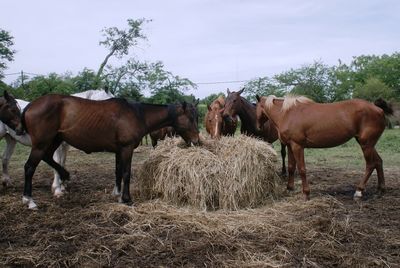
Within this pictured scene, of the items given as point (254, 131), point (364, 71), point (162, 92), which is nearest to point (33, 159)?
point (254, 131)

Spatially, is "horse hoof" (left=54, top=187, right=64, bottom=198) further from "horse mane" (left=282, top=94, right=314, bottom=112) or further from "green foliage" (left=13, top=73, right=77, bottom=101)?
"green foliage" (left=13, top=73, right=77, bottom=101)

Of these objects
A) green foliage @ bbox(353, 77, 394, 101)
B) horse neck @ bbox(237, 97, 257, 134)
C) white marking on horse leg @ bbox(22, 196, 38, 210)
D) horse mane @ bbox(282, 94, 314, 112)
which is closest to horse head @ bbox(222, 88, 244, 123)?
horse neck @ bbox(237, 97, 257, 134)

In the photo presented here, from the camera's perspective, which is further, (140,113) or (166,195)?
(140,113)

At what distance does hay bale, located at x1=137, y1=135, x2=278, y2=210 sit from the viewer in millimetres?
5980

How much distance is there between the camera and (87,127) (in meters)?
6.25

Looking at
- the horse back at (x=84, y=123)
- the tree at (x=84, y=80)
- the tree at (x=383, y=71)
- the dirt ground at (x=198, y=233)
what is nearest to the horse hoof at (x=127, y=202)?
the dirt ground at (x=198, y=233)

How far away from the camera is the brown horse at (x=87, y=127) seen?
6.05 metres

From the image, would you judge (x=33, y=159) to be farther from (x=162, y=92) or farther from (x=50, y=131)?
(x=162, y=92)

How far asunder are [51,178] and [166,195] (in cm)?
386

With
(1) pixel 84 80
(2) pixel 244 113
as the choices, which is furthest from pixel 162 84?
(2) pixel 244 113

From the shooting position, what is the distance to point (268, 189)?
6.64 m

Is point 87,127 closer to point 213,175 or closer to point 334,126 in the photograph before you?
point 213,175

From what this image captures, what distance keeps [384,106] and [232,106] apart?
2.91 meters

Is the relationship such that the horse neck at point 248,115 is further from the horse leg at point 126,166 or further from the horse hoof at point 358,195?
the horse leg at point 126,166
